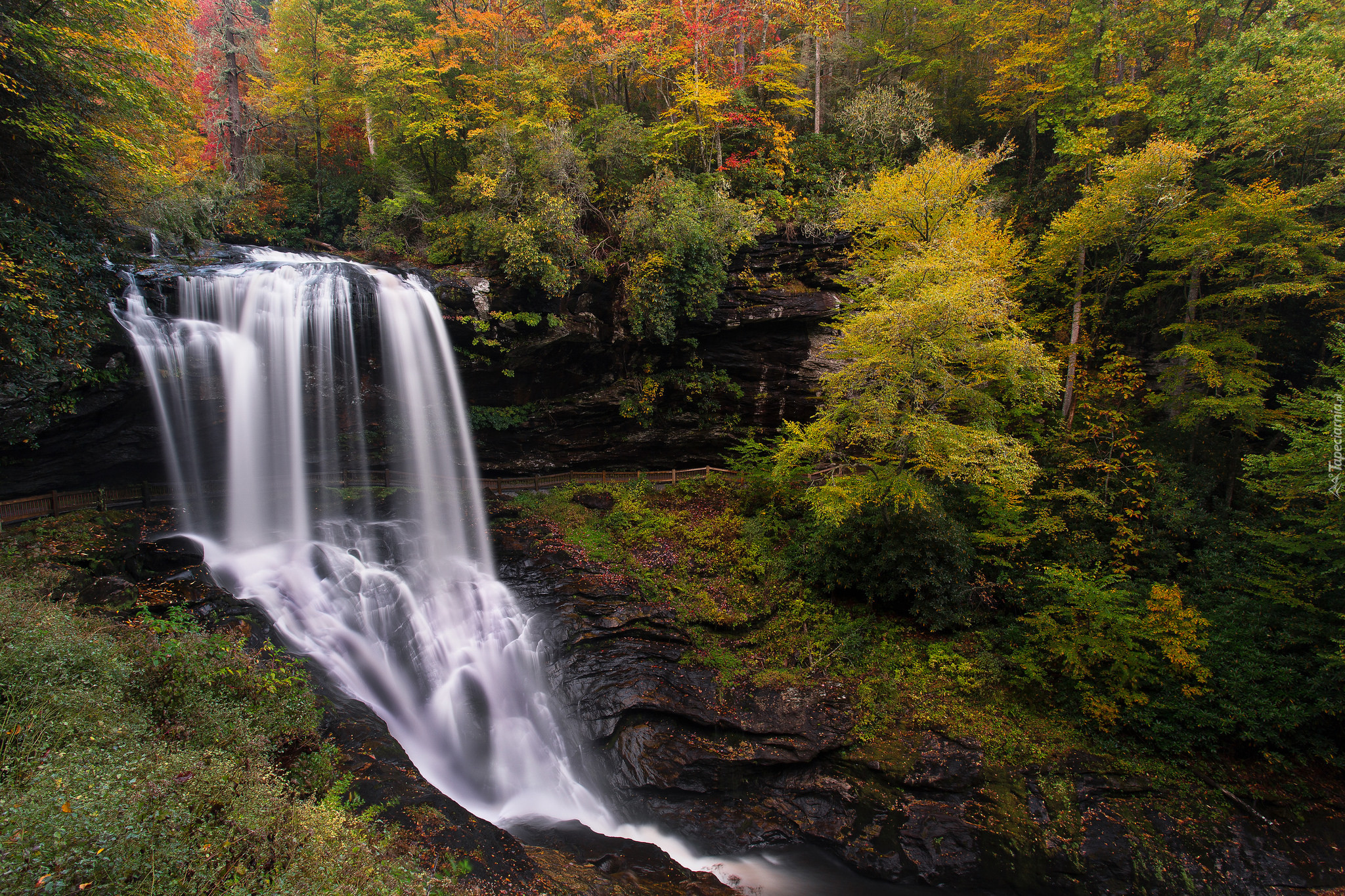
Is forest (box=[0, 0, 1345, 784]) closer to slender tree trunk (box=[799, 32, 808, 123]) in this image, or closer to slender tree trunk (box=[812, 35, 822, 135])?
slender tree trunk (box=[812, 35, 822, 135])

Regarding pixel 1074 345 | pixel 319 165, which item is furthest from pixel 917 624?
pixel 319 165

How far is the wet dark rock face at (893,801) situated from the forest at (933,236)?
152 cm

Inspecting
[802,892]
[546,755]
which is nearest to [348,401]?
[546,755]

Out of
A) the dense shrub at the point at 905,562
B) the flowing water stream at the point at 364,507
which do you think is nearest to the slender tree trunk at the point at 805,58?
the flowing water stream at the point at 364,507

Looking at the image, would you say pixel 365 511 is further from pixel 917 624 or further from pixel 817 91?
pixel 817 91

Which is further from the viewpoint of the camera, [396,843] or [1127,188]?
[1127,188]

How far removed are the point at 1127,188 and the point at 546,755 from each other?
18.1 m

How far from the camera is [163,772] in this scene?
172 inches

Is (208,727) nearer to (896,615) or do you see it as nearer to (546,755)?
(546,755)

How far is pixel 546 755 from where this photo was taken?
10266 mm

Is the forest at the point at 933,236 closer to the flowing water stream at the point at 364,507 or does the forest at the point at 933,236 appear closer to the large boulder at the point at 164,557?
the flowing water stream at the point at 364,507

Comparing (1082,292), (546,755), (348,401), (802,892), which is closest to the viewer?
(802,892)

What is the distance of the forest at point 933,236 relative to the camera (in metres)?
9.88

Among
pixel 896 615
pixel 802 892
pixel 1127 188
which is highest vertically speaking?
pixel 1127 188
